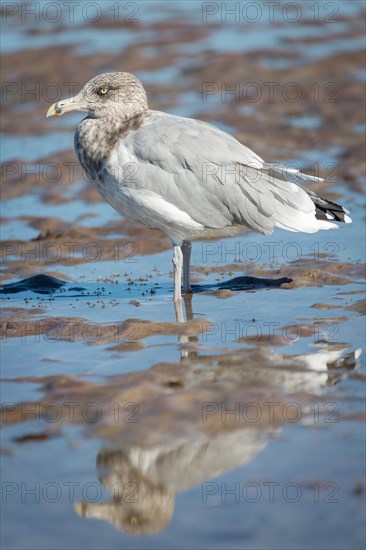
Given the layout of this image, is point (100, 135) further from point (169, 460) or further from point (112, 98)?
point (169, 460)

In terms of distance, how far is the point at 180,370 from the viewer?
7.02 m

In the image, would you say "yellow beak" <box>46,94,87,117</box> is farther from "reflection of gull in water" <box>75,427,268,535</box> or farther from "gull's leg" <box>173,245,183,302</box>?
"reflection of gull in water" <box>75,427,268,535</box>

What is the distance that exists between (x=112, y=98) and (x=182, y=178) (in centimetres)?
110

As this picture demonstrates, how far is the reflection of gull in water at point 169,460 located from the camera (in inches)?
205

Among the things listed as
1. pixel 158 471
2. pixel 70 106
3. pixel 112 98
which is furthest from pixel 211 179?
pixel 158 471

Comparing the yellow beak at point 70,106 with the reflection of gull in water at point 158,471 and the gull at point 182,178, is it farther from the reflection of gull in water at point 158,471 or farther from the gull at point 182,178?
the reflection of gull in water at point 158,471

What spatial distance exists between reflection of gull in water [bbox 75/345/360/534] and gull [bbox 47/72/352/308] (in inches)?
93.5

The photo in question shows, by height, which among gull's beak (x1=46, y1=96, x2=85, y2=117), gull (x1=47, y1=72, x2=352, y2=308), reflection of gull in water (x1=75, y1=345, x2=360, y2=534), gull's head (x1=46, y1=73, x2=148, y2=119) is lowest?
reflection of gull in water (x1=75, y1=345, x2=360, y2=534)

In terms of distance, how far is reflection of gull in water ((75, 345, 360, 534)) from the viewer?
5.20m

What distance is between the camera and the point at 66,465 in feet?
18.6

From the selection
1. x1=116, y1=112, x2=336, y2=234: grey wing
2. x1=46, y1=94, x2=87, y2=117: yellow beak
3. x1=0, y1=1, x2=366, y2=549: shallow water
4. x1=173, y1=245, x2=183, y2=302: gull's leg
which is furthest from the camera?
x1=46, y1=94, x2=87, y2=117: yellow beak

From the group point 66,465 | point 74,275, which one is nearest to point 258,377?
point 66,465

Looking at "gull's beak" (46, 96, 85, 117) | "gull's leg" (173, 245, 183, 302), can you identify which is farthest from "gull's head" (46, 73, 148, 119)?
"gull's leg" (173, 245, 183, 302)

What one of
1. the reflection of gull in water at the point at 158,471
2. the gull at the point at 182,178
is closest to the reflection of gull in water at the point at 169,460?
the reflection of gull in water at the point at 158,471
